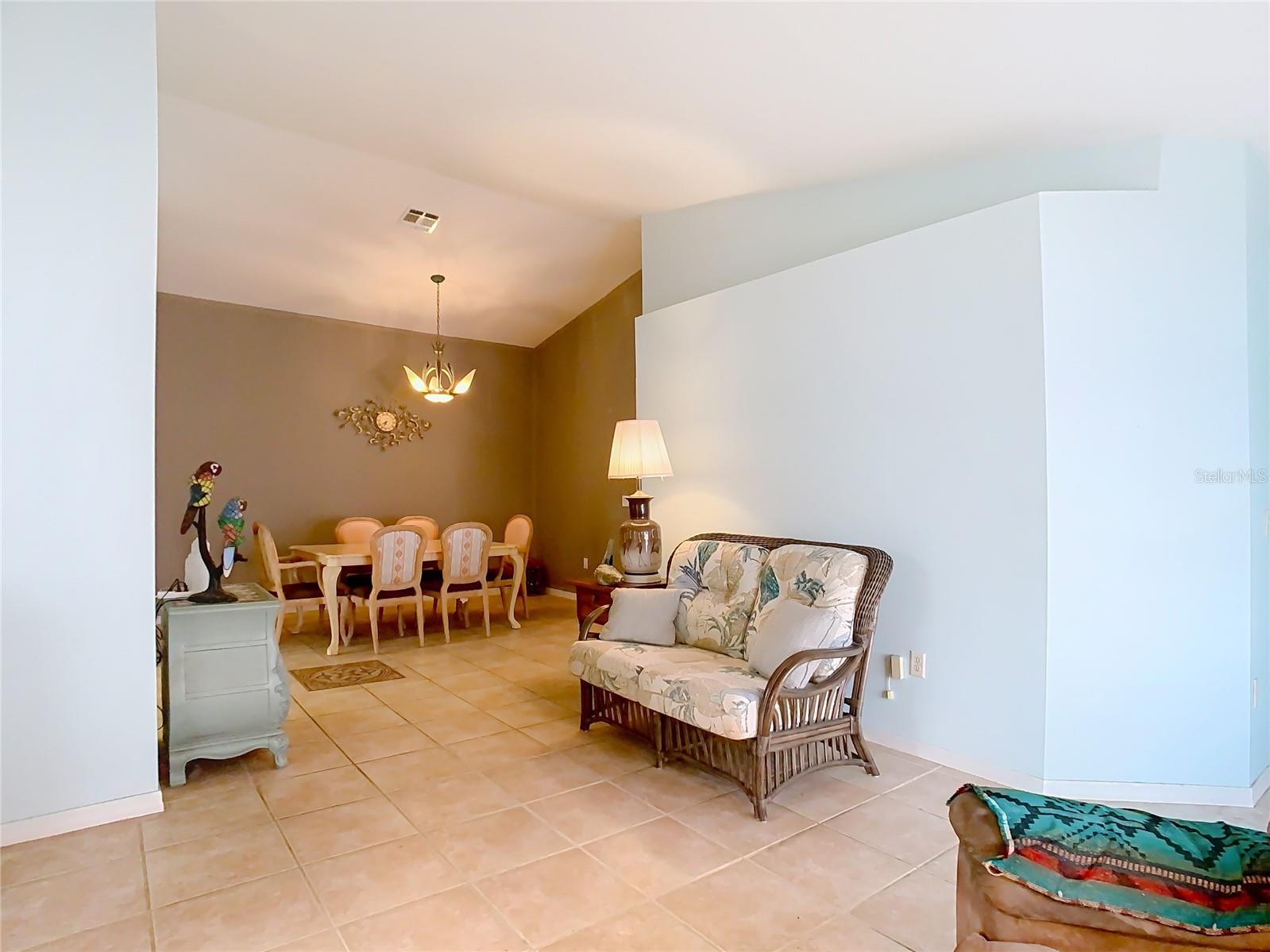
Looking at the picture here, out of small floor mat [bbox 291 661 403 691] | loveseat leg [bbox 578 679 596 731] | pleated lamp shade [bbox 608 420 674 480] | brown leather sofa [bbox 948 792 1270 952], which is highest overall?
pleated lamp shade [bbox 608 420 674 480]

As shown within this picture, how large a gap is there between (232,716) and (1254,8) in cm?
439

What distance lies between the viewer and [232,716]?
10.2 feet

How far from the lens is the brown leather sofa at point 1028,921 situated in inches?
47.6

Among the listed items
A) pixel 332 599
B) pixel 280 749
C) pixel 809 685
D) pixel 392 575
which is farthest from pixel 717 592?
pixel 332 599

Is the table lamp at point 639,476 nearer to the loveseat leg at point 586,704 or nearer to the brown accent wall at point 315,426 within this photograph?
the loveseat leg at point 586,704

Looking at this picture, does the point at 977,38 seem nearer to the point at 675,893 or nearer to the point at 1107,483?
the point at 1107,483

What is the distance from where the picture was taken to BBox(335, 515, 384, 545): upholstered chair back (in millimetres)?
6695

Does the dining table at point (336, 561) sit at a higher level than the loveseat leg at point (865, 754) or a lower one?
higher

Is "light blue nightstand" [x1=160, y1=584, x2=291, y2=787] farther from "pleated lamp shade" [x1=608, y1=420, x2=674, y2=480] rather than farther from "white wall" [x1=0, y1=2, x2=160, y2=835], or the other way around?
"pleated lamp shade" [x1=608, y1=420, x2=674, y2=480]

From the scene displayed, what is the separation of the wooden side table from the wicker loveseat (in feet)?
1.05

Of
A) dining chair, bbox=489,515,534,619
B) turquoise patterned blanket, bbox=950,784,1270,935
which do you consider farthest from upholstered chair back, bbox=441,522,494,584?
turquoise patterned blanket, bbox=950,784,1270,935

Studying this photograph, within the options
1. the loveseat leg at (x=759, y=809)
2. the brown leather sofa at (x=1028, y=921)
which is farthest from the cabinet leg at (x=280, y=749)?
the brown leather sofa at (x=1028, y=921)

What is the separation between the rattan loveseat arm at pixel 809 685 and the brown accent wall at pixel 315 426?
415cm

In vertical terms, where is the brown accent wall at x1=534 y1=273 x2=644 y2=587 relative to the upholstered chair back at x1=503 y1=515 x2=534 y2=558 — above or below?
above
